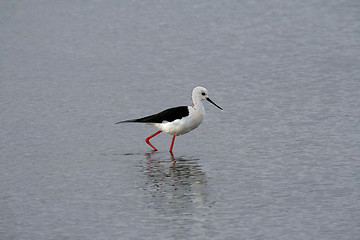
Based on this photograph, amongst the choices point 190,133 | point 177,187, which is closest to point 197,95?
point 190,133

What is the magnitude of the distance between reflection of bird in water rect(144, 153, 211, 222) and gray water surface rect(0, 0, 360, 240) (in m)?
0.03

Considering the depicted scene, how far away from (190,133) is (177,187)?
13.3ft

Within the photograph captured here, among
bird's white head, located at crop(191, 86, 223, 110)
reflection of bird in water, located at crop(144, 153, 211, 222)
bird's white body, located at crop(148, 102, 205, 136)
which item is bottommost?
reflection of bird in water, located at crop(144, 153, 211, 222)

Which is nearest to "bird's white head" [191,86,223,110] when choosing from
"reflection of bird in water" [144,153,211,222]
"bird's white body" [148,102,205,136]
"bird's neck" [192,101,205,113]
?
"bird's neck" [192,101,205,113]

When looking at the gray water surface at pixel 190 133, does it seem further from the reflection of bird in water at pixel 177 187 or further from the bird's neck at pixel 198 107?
the bird's neck at pixel 198 107

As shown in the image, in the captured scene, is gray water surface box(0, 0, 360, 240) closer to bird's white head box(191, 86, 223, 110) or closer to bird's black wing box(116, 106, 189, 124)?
bird's black wing box(116, 106, 189, 124)

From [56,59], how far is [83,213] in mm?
13409

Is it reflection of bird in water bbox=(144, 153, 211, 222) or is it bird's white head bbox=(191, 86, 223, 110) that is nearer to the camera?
reflection of bird in water bbox=(144, 153, 211, 222)

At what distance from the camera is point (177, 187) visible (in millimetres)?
10867

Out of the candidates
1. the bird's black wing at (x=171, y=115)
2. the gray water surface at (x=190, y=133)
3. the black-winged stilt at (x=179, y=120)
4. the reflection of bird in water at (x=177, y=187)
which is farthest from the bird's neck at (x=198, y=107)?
the reflection of bird in water at (x=177, y=187)

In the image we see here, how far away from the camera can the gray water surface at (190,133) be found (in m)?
9.53

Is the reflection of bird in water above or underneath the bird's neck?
underneath

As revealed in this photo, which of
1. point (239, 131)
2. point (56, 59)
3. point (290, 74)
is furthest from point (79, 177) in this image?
point (56, 59)

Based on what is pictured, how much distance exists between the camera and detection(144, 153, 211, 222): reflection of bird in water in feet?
32.1
